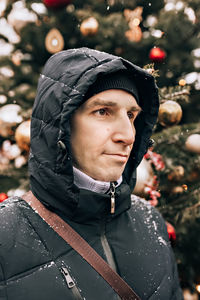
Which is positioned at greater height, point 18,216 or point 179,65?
point 179,65

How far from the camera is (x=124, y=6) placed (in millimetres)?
2531

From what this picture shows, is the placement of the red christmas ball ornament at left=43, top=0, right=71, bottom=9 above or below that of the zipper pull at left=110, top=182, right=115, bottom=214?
above

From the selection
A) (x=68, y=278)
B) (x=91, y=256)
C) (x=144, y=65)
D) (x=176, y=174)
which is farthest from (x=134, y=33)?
(x=68, y=278)

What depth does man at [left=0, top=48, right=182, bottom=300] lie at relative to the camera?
3.75 ft

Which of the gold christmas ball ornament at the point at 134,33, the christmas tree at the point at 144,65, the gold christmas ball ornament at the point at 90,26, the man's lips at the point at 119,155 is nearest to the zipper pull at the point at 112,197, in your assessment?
the man's lips at the point at 119,155

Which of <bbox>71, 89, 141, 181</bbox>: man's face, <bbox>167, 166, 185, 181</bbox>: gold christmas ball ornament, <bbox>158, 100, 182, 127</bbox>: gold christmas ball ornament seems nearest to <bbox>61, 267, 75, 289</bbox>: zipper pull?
<bbox>71, 89, 141, 181</bbox>: man's face

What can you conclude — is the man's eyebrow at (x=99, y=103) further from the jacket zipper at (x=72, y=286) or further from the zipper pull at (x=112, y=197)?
the jacket zipper at (x=72, y=286)

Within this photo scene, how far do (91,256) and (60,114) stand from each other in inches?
23.5

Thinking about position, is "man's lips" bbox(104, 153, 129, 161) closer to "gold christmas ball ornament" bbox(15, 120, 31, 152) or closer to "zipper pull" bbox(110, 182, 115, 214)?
"zipper pull" bbox(110, 182, 115, 214)

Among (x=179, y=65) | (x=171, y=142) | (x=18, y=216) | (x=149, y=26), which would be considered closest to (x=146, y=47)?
(x=149, y=26)

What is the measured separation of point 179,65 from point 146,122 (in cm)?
115

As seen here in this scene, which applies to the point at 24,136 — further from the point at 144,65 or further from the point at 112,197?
the point at 144,65

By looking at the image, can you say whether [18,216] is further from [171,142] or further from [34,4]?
[34,4]

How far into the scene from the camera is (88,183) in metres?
1.31
